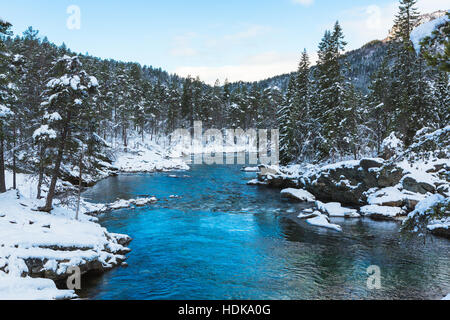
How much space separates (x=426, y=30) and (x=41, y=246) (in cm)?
1574

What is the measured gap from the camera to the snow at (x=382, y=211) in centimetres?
2291

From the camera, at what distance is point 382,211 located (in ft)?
76.3

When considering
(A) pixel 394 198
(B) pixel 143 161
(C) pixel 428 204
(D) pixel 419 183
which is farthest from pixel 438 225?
(B) pixel 143 161

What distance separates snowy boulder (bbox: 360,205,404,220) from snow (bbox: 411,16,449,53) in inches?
777

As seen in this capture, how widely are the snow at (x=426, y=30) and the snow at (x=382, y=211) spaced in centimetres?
1986

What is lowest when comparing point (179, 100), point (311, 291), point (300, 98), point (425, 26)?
point (311, 291)

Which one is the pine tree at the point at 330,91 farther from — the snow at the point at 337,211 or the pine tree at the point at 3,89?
the pine tree at the point at 3,89

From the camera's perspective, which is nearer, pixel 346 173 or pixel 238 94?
pixel 346 173

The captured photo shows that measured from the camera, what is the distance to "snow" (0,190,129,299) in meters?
10.0

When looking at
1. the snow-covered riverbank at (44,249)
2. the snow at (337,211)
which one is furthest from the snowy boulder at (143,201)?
the snow at (337,211)
